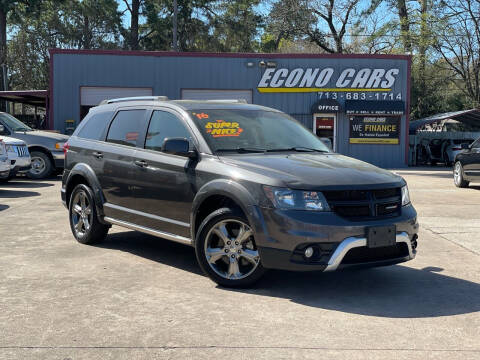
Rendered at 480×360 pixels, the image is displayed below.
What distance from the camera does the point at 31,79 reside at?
4016cm

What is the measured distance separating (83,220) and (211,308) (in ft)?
10.3

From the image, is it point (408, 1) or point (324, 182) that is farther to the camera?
point (408, 1)

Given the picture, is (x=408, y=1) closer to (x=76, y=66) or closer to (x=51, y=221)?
(x=76, y=66)

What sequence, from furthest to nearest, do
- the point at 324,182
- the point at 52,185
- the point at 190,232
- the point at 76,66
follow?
the point at 76,66
the point at 52,185
the point at 190,232
the point at 324,182

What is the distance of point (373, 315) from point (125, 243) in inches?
147

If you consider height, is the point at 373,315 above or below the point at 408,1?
below

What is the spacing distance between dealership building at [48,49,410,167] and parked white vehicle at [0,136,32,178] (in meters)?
11.0

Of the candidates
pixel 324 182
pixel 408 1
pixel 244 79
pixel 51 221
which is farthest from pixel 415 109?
pixel 324 182

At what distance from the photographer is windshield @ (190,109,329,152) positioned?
19.5 feet

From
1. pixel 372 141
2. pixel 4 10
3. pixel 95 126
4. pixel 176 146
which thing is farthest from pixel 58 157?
pixel 4 10

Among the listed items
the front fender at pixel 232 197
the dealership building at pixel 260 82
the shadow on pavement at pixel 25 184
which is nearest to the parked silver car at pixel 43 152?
the shadow on pavement at pixel 25 184

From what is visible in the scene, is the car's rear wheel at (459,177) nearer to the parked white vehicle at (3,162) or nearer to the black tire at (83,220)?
the black tire at (83,220)

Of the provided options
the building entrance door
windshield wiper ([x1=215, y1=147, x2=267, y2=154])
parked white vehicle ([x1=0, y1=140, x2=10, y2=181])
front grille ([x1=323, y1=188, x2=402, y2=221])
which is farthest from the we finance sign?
front grille ([x1=323, y1=188, x2=402, y2=221])

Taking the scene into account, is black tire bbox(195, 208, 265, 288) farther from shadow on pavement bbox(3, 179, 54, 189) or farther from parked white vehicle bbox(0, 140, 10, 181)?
shadow on pavement bbox(3, 179, 54, 189)
